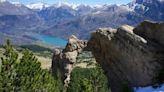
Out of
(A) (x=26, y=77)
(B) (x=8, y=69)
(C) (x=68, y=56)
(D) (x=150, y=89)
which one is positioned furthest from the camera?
(C) (x=68, y=56)

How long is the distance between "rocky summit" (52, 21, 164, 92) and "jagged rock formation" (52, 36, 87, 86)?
28.4ft

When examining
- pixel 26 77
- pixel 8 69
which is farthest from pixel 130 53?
pixel 8 69

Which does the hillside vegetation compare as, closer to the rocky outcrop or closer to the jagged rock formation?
the rocky outcrop

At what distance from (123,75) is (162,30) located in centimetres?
1520

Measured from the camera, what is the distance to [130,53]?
90625mm

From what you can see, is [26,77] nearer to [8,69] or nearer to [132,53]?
[8,69]

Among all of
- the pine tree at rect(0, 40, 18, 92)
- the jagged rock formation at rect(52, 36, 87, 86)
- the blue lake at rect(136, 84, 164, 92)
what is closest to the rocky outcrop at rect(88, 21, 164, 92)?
the blue lake at rect(136, 84, 164, 92)

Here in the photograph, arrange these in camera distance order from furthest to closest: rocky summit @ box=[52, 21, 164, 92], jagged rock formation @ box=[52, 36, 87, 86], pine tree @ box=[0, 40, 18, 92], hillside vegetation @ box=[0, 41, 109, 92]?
jagged rock formation @ box=[52, 36, 87, 86]
rocky summit @ box=[52, 21, 164, 92]
hillside vegetation @ box=[0, 41, 109, 92]
pine tree @ box=[0, 40, 18, 92]

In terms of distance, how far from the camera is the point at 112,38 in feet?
322

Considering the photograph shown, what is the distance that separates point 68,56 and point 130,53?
1233 inches

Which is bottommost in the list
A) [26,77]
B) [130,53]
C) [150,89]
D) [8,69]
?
[150,89]

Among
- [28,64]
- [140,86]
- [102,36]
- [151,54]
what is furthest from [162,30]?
[28,64]

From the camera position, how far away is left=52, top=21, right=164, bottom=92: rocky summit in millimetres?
86500

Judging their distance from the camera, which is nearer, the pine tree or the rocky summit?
the pine tree
